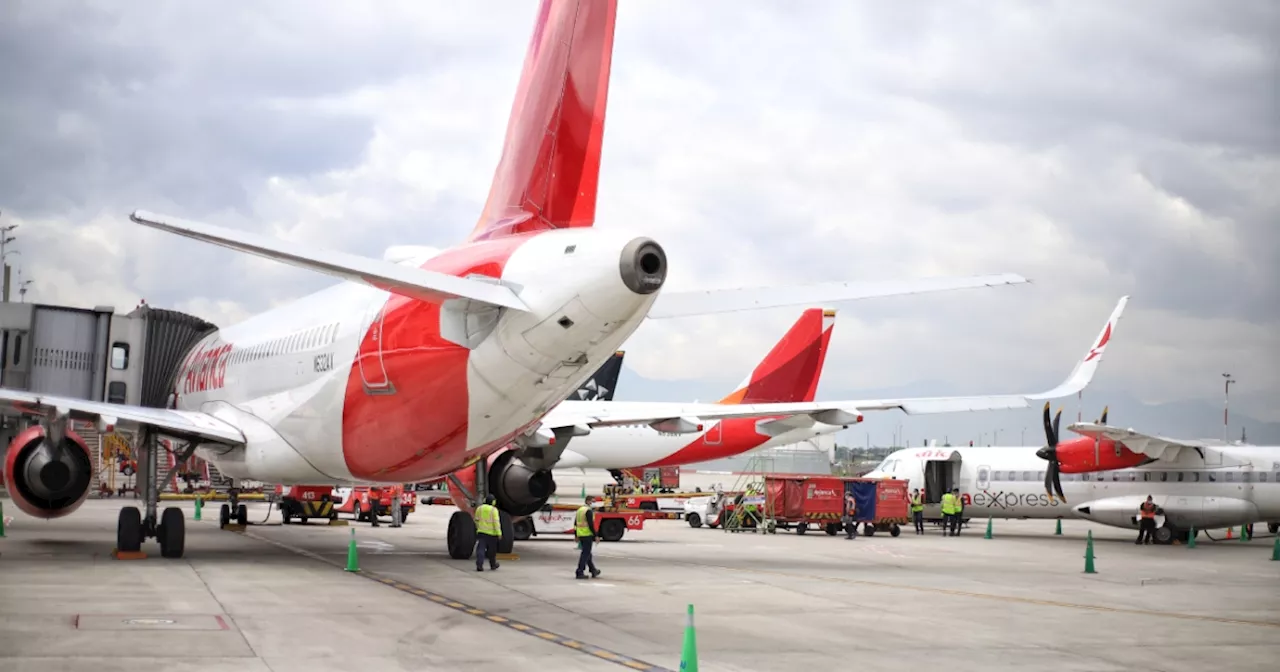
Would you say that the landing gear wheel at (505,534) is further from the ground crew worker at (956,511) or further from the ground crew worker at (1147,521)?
the ground crew worker at (1147,521)

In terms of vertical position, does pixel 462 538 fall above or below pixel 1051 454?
below

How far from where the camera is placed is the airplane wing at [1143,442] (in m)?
34.2

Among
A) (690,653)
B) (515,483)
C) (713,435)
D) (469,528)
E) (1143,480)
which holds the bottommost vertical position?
(690,653)

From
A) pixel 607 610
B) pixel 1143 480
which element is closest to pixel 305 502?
pixel 607 610

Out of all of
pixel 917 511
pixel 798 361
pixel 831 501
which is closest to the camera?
pixel 831 501

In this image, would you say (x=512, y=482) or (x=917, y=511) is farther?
(x=917, y=511)

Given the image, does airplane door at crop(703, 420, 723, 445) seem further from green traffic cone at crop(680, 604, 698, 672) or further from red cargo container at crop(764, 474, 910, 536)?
green traffic cone at crop(680, 604, 698, 672)

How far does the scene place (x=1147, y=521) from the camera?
3600cm

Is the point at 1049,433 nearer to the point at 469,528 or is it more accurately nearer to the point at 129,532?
the point at 469,528

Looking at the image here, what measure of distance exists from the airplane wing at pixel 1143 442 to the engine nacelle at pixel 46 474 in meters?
26.1

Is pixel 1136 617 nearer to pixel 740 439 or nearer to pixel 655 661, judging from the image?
pixel 655 661

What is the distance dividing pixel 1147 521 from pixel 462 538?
23.0 m

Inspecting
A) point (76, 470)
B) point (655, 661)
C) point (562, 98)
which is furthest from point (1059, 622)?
point (76, 470)

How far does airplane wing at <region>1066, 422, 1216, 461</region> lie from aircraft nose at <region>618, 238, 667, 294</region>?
23720 millimetres
